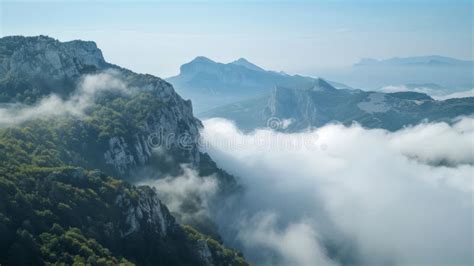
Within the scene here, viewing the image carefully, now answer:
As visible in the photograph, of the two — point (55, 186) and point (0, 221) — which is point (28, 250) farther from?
point (55, 186)

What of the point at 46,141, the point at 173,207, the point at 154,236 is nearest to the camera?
the point at 154,236

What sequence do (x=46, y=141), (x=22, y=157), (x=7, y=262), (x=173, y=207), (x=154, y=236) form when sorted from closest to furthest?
1. (x=7, y=262)
2. (x=154, y=236)
3. (x=22, y=157)
4. (x=46, y=141)
5. (x=173, y=207)

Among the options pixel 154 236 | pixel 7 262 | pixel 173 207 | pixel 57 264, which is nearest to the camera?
pixel 7 262

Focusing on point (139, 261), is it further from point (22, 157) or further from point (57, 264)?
point (22, 157)

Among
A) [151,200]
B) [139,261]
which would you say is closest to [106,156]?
[151,200]

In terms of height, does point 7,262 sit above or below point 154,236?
above

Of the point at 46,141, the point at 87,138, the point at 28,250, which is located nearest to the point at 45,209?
the point at 28,250

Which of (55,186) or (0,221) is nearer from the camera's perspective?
(0,221)

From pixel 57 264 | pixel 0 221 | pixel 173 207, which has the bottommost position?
pixel 173 207

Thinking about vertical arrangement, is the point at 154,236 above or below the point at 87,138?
below
